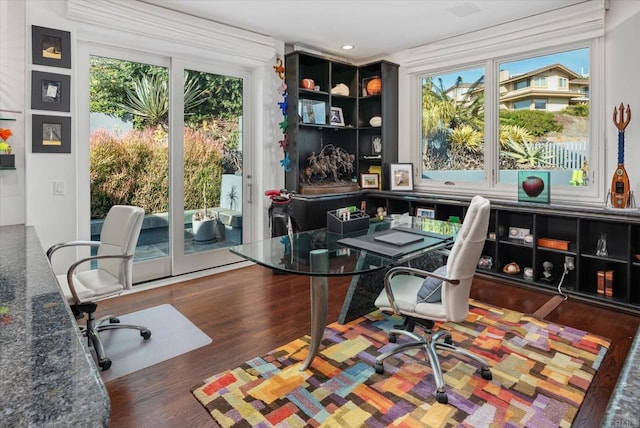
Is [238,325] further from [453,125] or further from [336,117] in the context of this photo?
[453,125]

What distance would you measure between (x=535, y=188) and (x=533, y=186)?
26 mm

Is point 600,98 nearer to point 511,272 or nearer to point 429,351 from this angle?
point 511,272

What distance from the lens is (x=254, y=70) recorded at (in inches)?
174

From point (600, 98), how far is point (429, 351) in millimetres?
2900

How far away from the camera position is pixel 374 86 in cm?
487

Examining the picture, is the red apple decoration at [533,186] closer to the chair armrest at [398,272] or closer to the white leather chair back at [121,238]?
the chair armrest at [398,272]

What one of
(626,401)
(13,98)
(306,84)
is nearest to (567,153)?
(306,84)

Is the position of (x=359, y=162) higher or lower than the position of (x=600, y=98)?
lower

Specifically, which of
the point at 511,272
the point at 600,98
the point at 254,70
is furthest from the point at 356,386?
the point at 254,70

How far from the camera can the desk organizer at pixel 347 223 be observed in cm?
266

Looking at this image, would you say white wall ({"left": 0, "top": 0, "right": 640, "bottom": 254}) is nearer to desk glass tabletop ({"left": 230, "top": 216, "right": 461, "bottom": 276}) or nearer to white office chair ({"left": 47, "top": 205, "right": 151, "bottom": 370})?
white office chair ({"left": 47, "top": 205, "right": 151, "bottom": 370})

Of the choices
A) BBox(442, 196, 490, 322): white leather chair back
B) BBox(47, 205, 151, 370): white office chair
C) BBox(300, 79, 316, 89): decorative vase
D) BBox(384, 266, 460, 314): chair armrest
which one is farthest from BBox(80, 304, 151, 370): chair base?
BBox(300, 79, 316, 89): decorative vase


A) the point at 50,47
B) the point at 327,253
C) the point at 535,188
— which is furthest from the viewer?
the point at 535,188

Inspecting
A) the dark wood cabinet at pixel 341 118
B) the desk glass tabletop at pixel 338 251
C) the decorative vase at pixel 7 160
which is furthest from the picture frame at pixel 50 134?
the dark wood cabinet at pixel 341 118
